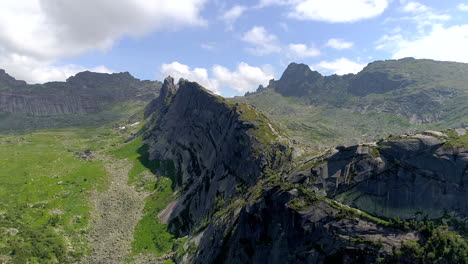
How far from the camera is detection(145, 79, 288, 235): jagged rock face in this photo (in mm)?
72500

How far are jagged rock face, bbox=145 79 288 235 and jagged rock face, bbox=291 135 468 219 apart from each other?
2706cm

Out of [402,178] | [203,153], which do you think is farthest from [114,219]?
[402,178]

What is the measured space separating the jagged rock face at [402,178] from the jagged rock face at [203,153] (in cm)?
2706

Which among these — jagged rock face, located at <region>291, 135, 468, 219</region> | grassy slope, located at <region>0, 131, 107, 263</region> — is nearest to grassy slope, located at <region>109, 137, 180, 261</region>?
grassy slope, located at <region>0, 131, 107, 263</region>

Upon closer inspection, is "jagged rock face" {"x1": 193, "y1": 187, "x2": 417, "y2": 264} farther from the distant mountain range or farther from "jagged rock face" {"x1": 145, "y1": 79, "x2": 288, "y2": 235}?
"jagged rock face" {"x1": 145, "y1": 79, "x2": 288, "y2": 235}

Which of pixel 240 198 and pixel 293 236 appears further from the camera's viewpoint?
pixel 240 198

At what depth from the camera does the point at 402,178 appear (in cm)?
3725

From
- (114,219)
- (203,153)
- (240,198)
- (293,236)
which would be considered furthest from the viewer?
(203,153)

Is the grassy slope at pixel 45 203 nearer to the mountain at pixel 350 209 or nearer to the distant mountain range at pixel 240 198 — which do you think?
the distant mountain range at pixel 240 198

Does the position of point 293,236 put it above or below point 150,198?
above

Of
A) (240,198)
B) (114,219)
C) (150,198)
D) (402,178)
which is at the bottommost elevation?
(114,219)

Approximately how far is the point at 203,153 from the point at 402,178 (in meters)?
70.5

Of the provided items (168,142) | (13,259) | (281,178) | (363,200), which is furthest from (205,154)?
(363,200)

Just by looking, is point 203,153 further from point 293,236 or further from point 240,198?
point 293,236
